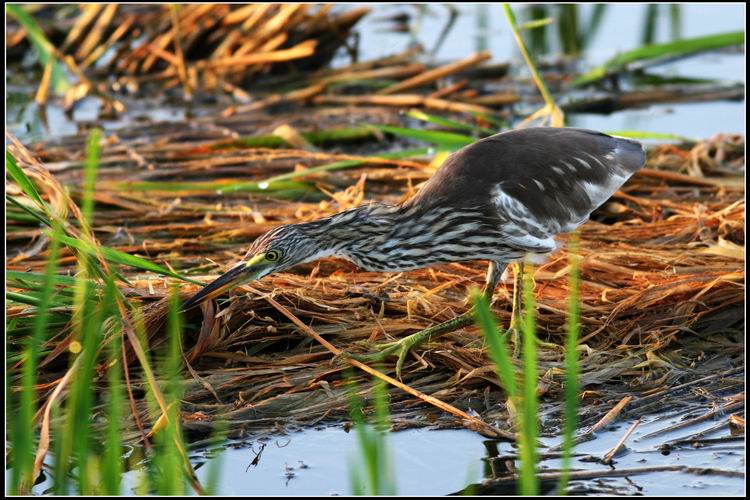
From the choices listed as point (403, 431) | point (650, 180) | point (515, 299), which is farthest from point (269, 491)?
point (650, 180)

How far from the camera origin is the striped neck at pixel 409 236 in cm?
478

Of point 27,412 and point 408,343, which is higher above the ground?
point 27,412

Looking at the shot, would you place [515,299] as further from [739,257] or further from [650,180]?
[650,180]

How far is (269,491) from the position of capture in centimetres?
393

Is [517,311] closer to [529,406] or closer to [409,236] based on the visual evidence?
[409,236]

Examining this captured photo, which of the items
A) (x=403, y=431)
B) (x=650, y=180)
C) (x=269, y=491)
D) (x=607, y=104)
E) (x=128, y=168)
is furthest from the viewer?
(x=607, y=104)

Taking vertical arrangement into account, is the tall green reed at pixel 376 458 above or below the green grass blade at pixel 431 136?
below

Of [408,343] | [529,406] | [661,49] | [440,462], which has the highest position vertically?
[661,49]

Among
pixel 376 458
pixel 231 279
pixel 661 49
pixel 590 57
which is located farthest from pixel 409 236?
pixel 590 57

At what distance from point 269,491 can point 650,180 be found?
3.71 m

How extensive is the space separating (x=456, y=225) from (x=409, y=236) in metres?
0.21

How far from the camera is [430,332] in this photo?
4.89 metres

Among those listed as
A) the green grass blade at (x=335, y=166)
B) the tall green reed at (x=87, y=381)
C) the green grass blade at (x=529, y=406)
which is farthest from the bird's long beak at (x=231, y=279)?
the green grass blade at (x=335, y=166)

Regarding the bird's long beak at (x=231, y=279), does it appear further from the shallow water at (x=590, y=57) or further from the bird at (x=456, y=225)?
the shallow water at (x=590, y=57)
